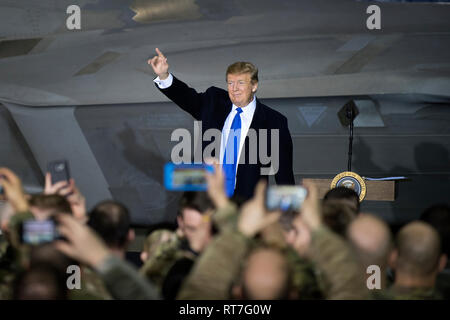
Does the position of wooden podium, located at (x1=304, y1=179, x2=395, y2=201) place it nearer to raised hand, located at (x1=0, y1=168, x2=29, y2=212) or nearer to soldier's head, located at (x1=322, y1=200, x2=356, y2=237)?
soldier's head, located at (x1=322, y1=200, x2=356, y2=237)

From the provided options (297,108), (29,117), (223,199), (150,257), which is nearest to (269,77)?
(297,108)

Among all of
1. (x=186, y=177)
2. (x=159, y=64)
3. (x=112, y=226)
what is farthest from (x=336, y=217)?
(x=159, y=64)

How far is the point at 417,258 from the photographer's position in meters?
1.84

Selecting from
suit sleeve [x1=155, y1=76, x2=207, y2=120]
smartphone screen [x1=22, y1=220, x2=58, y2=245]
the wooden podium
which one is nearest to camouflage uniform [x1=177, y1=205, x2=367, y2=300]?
smartphone screen [x1=22, y1=220, x2=58, y2=245]

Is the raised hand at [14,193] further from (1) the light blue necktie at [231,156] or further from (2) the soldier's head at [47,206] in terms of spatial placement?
(1) the light blue necktie at [231,156]

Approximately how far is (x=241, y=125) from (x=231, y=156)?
24 centimetres

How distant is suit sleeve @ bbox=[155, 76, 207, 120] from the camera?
12.2 ft

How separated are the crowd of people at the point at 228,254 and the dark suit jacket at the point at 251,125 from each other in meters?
1.19

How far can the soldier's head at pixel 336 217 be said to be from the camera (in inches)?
87.3

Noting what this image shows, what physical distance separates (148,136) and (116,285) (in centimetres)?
404

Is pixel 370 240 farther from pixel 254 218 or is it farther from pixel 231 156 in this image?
pixel 231 156

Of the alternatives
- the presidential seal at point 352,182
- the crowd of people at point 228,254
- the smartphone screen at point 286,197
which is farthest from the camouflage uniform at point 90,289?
the presidential seal at point 352,182

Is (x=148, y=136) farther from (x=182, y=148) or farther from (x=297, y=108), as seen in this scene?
(x=297, y=108)
